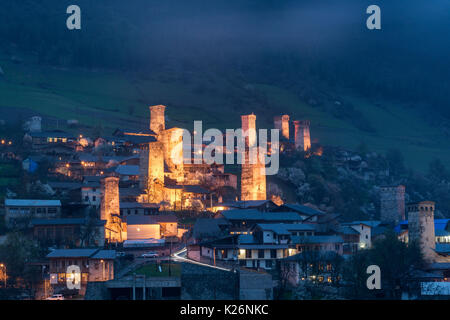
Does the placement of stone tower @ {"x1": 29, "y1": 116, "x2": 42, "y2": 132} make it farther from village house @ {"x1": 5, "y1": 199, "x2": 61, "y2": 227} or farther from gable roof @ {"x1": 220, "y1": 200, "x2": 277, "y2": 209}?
gable roof @ {"x1": 220, "y1": 200, "x2": 277, "y2": 209}

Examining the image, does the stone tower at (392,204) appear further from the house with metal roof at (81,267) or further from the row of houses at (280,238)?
the house with metal roof at (81,267)

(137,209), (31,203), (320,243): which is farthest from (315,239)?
(31,203)

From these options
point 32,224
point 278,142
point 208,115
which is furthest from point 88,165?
point 208,115

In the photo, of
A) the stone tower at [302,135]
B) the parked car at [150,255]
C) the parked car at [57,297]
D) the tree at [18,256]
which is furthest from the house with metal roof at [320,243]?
the stone tower at [302,135]

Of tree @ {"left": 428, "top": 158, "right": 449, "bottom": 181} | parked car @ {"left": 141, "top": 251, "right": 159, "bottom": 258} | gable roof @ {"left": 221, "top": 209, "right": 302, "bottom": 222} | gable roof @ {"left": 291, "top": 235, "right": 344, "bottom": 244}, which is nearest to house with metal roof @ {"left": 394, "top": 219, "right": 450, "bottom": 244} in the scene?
gable roof @ {"left": 291, "top": 235, "right": 344, "bottom": 244}
